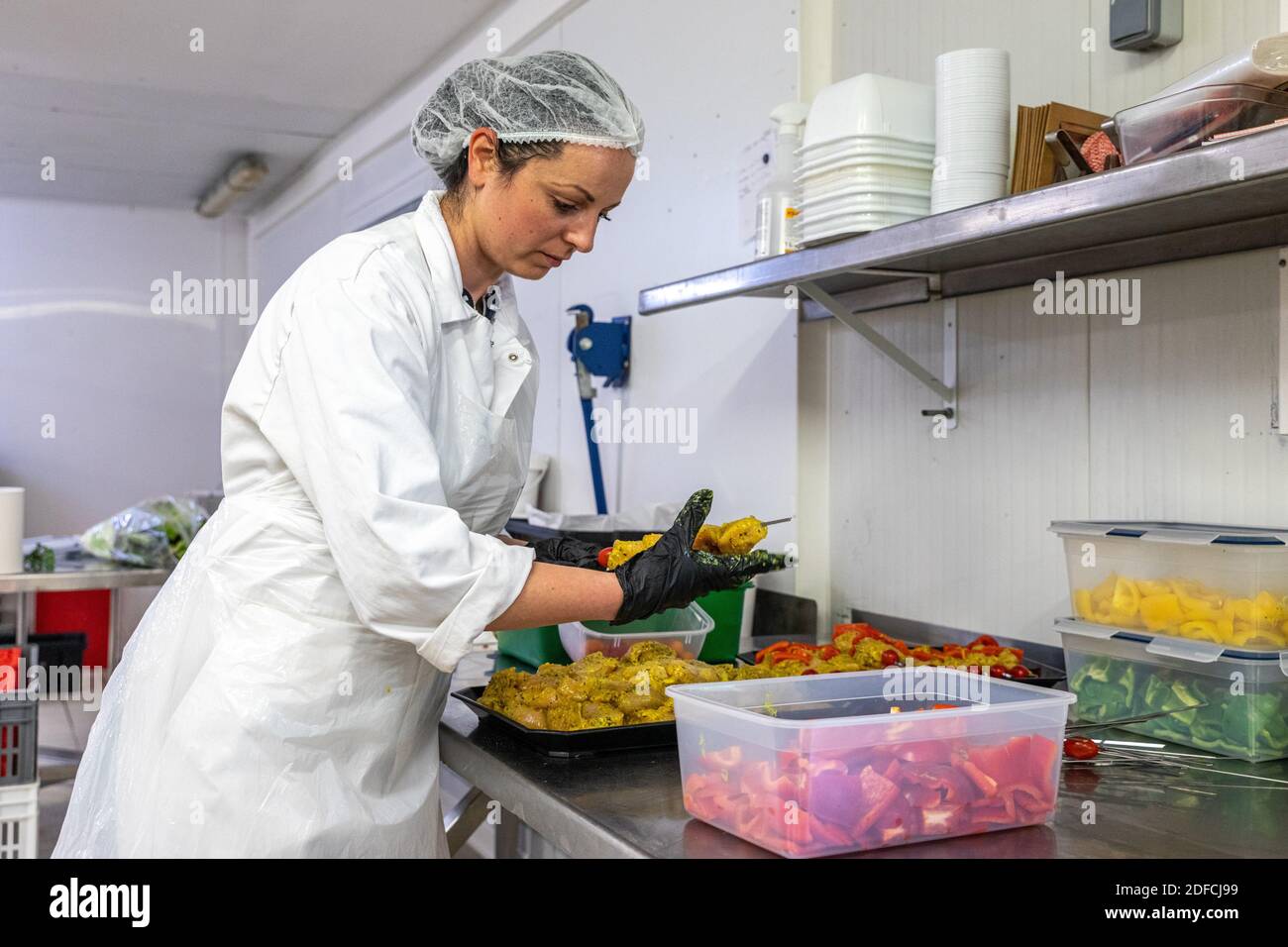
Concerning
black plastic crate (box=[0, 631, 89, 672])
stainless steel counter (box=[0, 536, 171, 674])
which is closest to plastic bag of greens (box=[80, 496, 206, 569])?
stainless steel counter (box=[0, 536, 171, 674])

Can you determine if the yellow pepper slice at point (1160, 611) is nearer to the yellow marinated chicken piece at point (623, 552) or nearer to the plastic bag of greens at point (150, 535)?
the yellow marinated chicken piece at point (623, 552)

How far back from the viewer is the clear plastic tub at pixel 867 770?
1.16m

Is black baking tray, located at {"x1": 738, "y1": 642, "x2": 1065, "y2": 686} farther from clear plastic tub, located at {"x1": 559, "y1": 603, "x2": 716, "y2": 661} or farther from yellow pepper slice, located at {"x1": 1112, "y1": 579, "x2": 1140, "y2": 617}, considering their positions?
clear plastic tub, located at {"x1": 559, "y1": 603, "x2": 716, "y2": 661}

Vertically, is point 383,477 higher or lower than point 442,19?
lower

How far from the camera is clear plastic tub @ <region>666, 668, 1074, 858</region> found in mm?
1161

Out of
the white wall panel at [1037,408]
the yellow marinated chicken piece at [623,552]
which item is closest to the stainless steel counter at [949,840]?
the yellow marinated chicken piece at [623,552]

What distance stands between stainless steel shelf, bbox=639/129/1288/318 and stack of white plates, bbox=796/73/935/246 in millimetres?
56

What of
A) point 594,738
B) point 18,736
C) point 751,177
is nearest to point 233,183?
point 751,177

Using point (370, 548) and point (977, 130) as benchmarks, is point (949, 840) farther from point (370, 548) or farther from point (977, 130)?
point (977, 130)

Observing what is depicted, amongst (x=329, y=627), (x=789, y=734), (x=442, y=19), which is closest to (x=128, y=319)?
(x=442, y=19)
